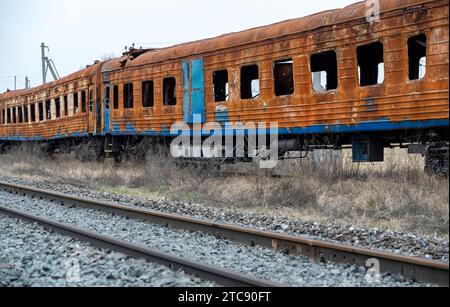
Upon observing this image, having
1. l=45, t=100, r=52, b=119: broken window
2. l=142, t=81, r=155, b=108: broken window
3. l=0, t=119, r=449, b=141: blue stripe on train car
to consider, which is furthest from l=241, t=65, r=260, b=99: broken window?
l=45, t=100, r=52, b=119: broken window

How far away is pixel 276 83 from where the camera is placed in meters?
11.6

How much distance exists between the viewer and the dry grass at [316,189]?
25.9 feet

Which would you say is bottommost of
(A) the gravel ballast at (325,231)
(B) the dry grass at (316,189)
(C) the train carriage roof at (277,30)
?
(A) the gravel ballast at (325,231)

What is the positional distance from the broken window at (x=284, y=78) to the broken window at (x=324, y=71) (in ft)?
2.21

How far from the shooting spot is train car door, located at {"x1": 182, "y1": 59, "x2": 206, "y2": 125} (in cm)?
1320

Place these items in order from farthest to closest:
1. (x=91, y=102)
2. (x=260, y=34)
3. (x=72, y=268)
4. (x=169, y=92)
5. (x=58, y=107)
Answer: (x=58, y=107)
(x=91, y=102)
(x=169, y=92)
(x=260, y=34)
(x=72, y=268)

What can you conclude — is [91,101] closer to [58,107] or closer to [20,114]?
[58,107]

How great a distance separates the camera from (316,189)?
984cm

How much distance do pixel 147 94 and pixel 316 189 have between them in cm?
707

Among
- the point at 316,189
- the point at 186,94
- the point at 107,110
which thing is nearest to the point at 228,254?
the point at 316,189

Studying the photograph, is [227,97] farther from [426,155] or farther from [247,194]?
[426,155]

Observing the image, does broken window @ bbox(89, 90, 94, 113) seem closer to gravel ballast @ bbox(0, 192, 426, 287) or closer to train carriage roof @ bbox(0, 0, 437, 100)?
train carriage roof @ bbox(0, 0, 437, 100)

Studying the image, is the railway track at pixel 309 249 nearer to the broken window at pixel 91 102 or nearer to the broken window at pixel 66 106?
the broken window at pixel 91 102

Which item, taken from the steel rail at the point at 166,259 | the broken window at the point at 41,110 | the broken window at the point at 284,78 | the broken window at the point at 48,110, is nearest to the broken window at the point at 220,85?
the broken window at the point at 284,78
